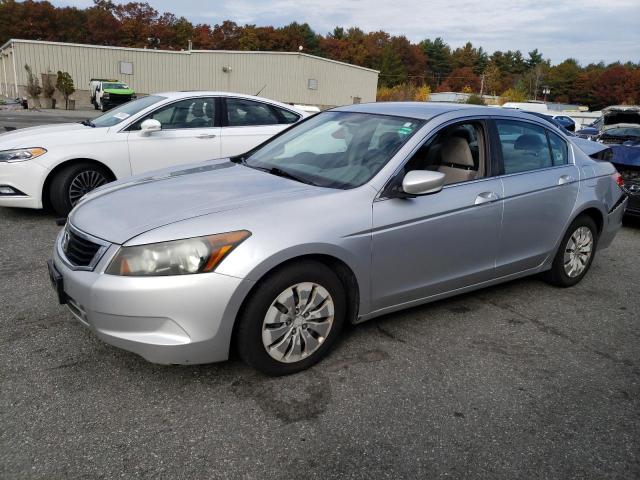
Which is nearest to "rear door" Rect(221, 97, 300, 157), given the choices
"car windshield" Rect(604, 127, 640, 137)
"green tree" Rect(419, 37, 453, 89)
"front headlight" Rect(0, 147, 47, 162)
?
"front headlight" Rect(0, 147, 47, 162)

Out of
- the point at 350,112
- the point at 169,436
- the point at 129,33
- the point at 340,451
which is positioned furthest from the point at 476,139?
the point at 129,33

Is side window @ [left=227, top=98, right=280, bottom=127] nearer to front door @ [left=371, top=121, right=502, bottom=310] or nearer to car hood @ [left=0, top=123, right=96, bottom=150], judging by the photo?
car hood @ [left=0, top=123, right=96, bottom=150]

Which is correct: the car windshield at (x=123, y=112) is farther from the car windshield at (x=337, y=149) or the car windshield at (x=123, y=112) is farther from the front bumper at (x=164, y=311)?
the front bumper at (x=164, y=311)

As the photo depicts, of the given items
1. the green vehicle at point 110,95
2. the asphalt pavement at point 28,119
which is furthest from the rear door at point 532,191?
the green vehicle at point 110,95

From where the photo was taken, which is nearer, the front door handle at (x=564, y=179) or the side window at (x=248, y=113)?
the front door handle at (x=564, y=179)

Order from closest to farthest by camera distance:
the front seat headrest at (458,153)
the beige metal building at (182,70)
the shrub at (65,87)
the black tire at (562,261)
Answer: the front seat headrest at (458,153)
the black tire at (562,261)
the shrub at (65,87)
the beige metal building at (182,70)

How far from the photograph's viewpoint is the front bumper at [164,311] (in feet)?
8.73

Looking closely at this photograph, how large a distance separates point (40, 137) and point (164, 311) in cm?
448

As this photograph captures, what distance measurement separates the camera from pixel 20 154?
594 cm

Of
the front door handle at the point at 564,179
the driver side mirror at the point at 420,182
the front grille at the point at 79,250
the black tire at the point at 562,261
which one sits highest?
the driver side mirror at the point at 420,182

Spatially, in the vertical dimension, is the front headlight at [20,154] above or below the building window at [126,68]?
below

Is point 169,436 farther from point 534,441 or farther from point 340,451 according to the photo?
point 534,441

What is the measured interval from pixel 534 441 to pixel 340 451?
37.4 inches

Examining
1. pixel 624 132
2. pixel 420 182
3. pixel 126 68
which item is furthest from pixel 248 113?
pixel 126 68
